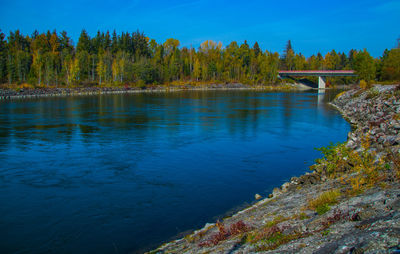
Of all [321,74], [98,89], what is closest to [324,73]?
[321,74]

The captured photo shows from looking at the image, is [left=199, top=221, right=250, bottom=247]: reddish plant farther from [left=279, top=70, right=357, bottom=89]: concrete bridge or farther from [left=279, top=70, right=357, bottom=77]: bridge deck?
[left=279, top=70, right=357, bottom=89]: concrete bridge

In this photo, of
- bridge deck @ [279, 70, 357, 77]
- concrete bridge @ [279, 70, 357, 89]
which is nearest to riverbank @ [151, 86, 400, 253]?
bridge deck @ [279, 70, 357, 77]

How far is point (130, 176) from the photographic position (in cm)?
1908

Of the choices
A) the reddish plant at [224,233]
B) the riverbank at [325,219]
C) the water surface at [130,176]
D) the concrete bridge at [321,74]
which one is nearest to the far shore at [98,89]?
the concrete bridge at [321,74]

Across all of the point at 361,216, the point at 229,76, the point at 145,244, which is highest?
the point at 229,76

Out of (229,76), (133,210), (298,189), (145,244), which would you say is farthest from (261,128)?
(229,76)

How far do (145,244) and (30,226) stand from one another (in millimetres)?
4928

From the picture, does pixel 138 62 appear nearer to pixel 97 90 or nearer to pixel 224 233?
pixel 97 90

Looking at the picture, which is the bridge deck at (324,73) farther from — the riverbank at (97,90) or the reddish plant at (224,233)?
the reddish plant at (224,233)

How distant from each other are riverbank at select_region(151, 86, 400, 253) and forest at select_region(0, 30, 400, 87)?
75.3 metres

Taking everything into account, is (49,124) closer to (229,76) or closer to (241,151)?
(241,151)

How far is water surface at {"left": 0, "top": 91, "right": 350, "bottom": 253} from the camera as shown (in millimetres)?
12672

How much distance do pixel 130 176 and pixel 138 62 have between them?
125106mm

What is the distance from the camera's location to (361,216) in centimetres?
862
